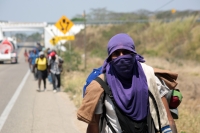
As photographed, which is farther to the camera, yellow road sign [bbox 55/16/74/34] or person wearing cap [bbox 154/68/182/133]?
yellow road sign [bbox 55/16/74/34]

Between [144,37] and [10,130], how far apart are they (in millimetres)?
47343

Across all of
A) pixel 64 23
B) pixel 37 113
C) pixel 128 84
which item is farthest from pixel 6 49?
pixel 128 84

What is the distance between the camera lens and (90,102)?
10.5 feet

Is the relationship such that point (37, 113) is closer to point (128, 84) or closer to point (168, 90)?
point (168, 90)

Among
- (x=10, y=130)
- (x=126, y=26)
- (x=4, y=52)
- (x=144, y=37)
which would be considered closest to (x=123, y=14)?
(x=126, y=26)

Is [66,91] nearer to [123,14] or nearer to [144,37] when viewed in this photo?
[144,37]

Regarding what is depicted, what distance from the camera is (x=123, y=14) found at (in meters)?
110

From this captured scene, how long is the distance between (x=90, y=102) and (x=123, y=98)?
285 millimetres

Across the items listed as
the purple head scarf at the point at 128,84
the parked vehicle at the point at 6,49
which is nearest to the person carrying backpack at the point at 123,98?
the purple head scarf at the point at 128,84

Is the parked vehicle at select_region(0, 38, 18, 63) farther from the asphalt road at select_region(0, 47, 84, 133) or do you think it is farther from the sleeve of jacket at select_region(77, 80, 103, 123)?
the sleeve of jacket at select_region(77, 80, 103, 123)

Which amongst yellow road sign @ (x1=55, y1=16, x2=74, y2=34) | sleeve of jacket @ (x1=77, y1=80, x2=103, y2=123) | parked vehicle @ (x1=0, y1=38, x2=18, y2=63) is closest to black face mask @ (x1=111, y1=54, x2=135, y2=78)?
sleeve of jacket @ (x1=77, y1=80, x2=103, y2=123)

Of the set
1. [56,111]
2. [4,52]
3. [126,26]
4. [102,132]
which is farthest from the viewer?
[126,26]

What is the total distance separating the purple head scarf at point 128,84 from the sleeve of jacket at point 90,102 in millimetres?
114

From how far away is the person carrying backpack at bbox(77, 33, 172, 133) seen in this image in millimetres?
3135
